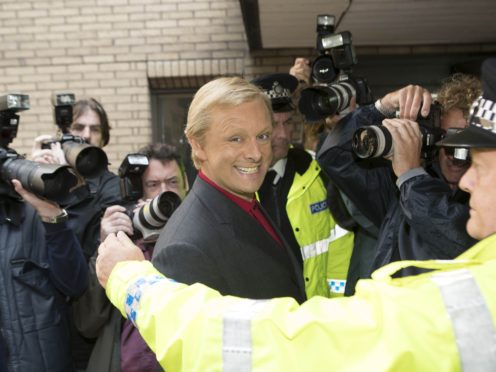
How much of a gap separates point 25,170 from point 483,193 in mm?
1740

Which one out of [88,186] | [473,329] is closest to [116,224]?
[88,186]

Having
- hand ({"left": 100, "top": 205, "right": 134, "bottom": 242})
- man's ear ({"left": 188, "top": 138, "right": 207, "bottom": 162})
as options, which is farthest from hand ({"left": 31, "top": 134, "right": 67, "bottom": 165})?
man's ear ({"left": 188, "top": 138, "right": 207, "bottom": 162})

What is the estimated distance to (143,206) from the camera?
2377 mm

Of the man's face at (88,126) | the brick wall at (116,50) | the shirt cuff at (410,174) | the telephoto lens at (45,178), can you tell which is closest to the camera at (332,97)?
the shirt cuff at (410,174)

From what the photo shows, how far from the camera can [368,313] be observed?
896mm

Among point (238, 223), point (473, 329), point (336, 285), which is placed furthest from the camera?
point (336, 285)

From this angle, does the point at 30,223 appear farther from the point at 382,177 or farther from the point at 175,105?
the point at 175,105

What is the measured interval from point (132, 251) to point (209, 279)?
268 mm

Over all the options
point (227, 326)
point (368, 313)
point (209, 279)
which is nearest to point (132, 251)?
point (209, 279)

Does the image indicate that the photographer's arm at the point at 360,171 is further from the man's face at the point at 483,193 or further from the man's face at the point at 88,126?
the man's face at the point at 88,126

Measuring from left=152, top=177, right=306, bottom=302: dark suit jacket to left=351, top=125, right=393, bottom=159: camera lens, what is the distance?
465 mm

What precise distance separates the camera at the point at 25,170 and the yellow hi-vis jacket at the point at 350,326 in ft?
4.07

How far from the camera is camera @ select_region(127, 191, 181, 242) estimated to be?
227cm

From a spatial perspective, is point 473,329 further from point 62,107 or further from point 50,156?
point 62,107
